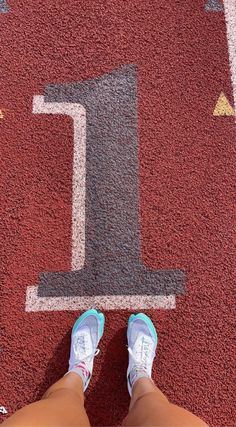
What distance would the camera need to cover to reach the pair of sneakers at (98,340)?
1.90m

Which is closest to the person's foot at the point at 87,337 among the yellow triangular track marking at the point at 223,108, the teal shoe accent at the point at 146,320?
the teal shoe accent at the point at 146,320

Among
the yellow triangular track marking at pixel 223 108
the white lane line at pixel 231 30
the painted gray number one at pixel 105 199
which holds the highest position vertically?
the white lane line at pixel 231 30

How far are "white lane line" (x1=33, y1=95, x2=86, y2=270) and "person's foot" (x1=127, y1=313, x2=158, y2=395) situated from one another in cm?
33

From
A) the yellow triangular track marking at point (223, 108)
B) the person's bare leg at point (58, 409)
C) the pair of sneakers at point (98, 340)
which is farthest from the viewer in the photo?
the yellow triangular track marking at point (223, 108)

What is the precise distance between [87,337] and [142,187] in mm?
684

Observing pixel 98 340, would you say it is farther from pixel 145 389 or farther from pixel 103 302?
pixel 145 389

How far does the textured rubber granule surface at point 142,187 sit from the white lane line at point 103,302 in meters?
0.03

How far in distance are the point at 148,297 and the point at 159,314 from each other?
3.4 inches

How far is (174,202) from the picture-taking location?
2.05 metres

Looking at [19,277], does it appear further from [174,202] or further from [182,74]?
→ [182,74]

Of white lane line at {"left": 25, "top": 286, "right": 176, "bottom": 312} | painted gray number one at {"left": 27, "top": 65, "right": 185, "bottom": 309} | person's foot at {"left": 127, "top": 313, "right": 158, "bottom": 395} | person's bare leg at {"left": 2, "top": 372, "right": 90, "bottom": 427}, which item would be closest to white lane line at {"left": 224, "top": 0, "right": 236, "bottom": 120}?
painted gray number one at {"left": 27, "top": 65, "right": 185, "bottom": 309}

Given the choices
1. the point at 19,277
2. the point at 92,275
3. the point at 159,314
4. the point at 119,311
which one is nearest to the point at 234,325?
the point at 159,314

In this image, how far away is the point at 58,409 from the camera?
1.49m

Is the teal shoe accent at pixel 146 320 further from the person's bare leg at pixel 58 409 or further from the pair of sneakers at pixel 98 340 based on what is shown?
the person's bare leg at pixel 58 409
